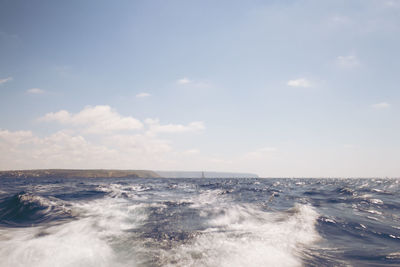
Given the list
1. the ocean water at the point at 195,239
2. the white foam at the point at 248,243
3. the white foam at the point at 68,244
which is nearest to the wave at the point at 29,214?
the ocean water at the point at 195,239

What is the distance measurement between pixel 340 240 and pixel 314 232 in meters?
1.17

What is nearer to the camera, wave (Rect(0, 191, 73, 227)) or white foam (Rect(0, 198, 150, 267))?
white foam (Rect(0, 198, 150, 267))

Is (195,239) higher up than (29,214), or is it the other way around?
(195,239)

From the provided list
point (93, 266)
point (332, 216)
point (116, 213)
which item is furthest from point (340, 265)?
point (116, 213)

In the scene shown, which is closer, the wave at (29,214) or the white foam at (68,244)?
the white foam at (68,244)

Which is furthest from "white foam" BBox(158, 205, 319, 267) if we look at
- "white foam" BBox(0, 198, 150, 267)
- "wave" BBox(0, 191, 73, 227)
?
"wave" BBox(0, 191, 73, 227)

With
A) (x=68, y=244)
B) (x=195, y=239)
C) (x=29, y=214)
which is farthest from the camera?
(x=29, y=214)

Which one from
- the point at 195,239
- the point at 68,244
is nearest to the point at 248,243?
the point at 195,239

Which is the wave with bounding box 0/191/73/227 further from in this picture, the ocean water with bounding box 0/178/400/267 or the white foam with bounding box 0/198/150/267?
the white foam with bounding box 0/198/150/267

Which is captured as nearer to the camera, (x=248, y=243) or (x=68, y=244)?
(x=68, y=244)

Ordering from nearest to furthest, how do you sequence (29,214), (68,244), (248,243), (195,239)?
(68,244) → (248,243) → (195,239) → (29,214)

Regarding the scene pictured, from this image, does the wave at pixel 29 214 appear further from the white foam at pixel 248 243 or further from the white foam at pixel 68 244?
the white foam at pixel 248 243

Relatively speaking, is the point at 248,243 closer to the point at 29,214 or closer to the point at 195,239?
the point at 195,239

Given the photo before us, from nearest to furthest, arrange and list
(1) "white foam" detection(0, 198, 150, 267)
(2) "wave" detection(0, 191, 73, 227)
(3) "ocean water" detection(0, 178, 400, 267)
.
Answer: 1. (1) "white foam" detection(0, 198, 150, 267)
2. (3) "ocean water" detection(0, 178, 400, 267)
3. (2) "wave" detection(0, 191, 73, 227)
